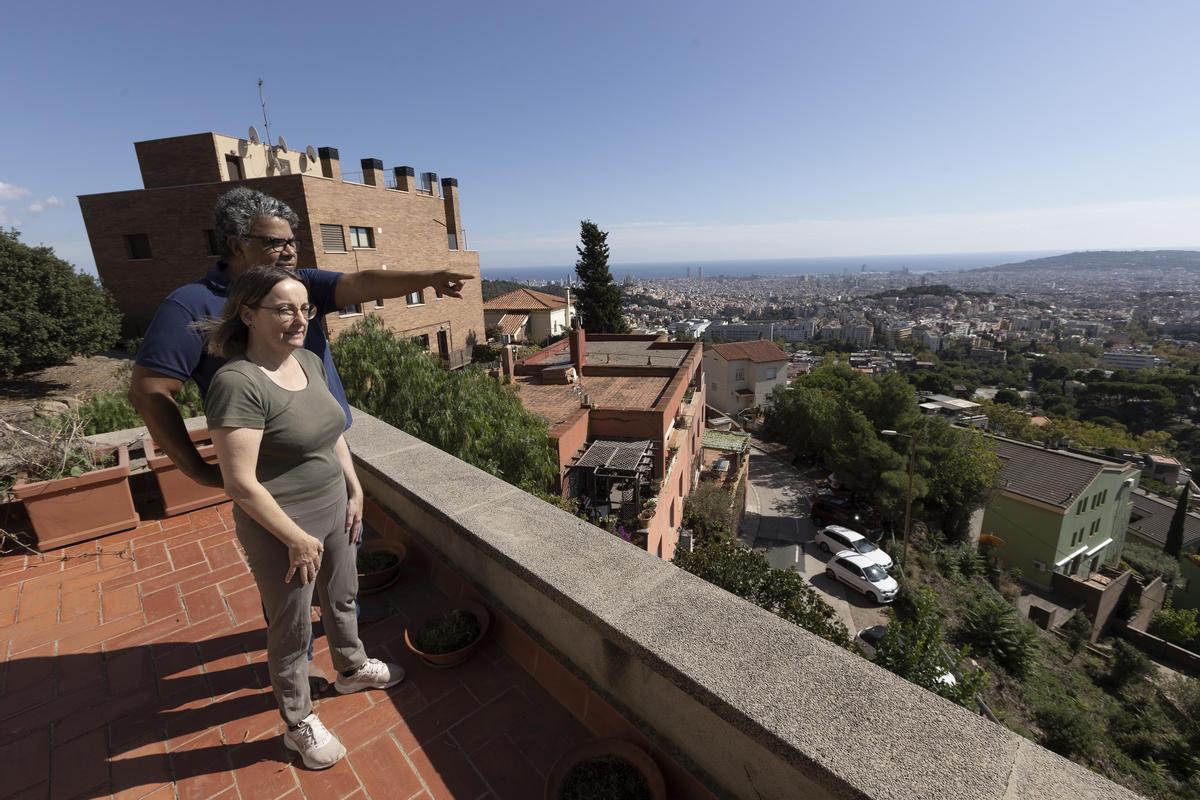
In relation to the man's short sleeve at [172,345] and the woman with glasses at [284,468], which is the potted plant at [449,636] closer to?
the woman with glasses at [284,468]

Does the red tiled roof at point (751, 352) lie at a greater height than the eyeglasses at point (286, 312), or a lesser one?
lesser

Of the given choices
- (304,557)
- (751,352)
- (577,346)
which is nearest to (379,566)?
(304,557)

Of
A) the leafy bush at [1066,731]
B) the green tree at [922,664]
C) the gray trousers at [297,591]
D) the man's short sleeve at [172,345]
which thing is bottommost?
the leafy bush at [1066,731]

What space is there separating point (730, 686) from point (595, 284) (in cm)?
3615

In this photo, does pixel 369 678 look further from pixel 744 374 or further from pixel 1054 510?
pixel 744 374

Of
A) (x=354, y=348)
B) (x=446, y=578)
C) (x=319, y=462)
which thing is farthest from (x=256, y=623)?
(x=354, y=348)

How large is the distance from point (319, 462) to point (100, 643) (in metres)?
2.08

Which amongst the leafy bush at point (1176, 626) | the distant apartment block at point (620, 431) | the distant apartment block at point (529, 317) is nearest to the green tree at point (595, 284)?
the distant apartment block at point (529, 317)

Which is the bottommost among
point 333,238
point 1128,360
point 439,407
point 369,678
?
point 1128,360

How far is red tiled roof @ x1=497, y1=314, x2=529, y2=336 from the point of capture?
37022mm

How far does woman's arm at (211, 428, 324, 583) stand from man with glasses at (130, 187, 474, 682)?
0.38 meters

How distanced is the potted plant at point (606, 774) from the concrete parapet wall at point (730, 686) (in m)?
0.09

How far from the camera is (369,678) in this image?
7.57ft

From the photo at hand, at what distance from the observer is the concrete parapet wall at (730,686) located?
1186mm
